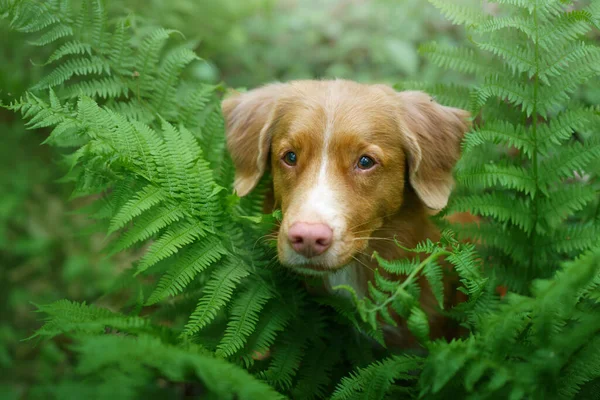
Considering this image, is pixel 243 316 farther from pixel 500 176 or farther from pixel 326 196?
pixel 500 176

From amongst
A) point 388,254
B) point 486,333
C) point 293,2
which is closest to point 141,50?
point 388,254

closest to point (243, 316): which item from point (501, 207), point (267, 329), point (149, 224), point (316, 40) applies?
Answer: point (267, 329)

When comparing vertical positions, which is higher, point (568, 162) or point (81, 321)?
point (568, 162)

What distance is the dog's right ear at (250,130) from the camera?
154 inches

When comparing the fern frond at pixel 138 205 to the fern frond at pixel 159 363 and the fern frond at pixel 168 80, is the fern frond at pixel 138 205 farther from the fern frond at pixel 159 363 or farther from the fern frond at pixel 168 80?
the fern frond at pixel 168 80

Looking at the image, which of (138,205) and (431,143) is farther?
(431,143)

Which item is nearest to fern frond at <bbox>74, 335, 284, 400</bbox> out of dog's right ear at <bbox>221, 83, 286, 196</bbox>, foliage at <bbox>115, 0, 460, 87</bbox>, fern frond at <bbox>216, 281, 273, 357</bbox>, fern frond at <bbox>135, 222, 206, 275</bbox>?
fern frond at <bbox>216, 281, 273, 357</bbox>

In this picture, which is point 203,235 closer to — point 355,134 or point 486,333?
point 355,134

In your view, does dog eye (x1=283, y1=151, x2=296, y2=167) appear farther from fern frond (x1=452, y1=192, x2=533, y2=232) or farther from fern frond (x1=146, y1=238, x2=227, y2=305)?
fern frond (x1=452, y1=192, x2=533, y2=232)

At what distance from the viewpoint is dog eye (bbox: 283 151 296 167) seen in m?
3.72

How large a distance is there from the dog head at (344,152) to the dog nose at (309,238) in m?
0.08

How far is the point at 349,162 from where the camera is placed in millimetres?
3598

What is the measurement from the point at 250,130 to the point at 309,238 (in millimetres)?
1257

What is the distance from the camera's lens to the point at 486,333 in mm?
2488
